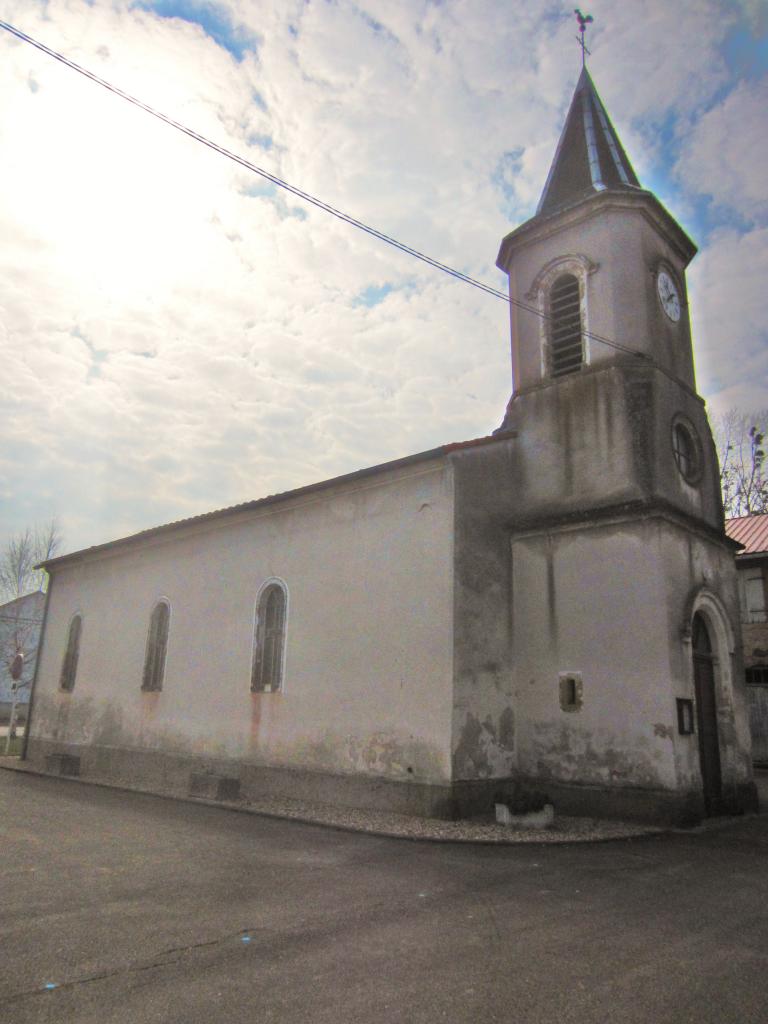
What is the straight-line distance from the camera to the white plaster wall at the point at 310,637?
39.0ft

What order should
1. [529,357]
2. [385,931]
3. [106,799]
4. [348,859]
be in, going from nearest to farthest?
1. [385,931]
2. [348,859]
3. [106,799]
4. [529,357]

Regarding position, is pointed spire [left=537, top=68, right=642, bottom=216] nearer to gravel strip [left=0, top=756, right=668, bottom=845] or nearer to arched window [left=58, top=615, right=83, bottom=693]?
gravel strip [left=0, top=756, right=668, bottom=845]

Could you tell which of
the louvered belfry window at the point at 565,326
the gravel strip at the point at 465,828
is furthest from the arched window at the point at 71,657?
the louvered belfry window at the point at 565,326

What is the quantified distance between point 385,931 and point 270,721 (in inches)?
345

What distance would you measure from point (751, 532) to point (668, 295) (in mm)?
14013

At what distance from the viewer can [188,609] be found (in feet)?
56.0

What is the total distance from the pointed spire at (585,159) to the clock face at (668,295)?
6.25ft

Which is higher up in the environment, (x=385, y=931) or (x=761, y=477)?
(x=761, y=477)

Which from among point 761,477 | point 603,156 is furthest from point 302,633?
point 761,477

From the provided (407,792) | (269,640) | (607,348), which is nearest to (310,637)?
(269,640)

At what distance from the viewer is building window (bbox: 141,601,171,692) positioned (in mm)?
17688

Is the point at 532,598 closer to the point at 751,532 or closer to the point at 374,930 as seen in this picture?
the point at 374,930

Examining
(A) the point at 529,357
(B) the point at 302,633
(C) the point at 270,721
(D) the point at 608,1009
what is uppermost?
(A) the point at 529,357

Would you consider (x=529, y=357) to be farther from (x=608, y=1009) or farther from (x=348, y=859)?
(x=608, y=1009)
